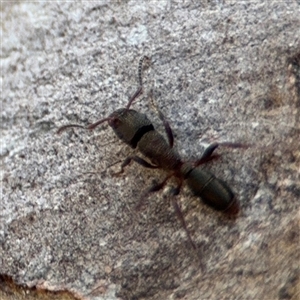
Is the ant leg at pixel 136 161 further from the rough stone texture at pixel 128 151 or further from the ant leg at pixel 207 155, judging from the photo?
the ant leg at pixel 207 155

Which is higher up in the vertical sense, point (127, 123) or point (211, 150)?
point (127, 123)

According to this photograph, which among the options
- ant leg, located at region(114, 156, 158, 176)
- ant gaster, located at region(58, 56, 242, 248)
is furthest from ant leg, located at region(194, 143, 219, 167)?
ant leg, located at region(114, 156, 158, 176)

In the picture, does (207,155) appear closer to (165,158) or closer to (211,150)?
(211,150)

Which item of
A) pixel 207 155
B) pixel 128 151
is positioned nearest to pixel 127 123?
pixel 128 151

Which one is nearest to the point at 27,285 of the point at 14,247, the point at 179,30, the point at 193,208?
the point at 14,247

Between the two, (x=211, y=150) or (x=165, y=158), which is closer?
(x=211, y=150)

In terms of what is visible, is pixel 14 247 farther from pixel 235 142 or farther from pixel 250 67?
pixel 250 67
